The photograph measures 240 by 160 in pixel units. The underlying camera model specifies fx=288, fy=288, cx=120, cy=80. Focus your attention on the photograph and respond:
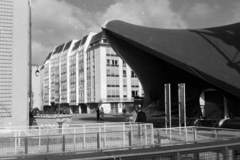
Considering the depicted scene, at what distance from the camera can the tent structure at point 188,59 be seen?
19398 mm

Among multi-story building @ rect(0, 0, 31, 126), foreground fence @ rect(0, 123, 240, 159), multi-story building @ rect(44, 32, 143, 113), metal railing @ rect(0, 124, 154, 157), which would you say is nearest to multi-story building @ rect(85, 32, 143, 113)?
multi-story building @ rect(44, 32, 143, 113)

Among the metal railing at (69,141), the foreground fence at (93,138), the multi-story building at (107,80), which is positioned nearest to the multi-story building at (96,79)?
the multi-story building at (107,80)

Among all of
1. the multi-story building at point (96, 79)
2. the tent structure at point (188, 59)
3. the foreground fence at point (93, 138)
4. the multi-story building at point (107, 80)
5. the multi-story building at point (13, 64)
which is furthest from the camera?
the multi-story building at point (96, 79)

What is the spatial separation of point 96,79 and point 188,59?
61.1 m

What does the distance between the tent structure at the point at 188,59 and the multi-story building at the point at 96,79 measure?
176ft

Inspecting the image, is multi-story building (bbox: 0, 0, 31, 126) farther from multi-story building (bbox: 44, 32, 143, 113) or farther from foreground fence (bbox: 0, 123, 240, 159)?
multi-story building (bbox: 44, 32, 143, 113)

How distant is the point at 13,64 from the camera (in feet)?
55.2

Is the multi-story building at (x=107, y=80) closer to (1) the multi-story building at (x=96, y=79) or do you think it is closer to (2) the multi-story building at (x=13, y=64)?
(1) the multi-story building at (x=96, y=79)

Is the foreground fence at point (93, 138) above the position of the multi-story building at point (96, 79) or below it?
below

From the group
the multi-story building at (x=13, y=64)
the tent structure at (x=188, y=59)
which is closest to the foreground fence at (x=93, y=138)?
the multi-story building at (x=13, y=64)

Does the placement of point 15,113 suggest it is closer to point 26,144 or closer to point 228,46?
point 26,144

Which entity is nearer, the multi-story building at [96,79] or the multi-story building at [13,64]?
the multi-story building at [13,64]

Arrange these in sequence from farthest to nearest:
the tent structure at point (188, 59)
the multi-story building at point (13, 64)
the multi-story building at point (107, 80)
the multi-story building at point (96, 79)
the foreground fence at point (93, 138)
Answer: the multi-story building at point (96, 79)
the multi-story building at point (107, 80)
the tent structure at point (188, 59)
the multi-story building at point (13, 64)
the foreground fence at point (93, 138)

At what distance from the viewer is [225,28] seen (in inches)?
968
